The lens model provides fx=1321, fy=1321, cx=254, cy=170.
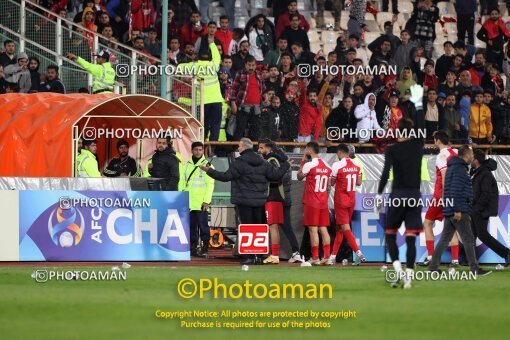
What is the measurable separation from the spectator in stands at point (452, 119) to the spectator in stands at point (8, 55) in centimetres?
1001

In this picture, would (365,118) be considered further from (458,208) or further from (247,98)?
(458,208)

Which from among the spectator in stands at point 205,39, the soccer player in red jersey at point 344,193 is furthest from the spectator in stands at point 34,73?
the soccer player in red jersey at point 344,193

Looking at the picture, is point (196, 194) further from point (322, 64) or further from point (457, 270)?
point (322, 64)

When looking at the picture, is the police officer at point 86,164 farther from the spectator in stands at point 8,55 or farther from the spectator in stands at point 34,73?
the spectator in stands at point 8,55

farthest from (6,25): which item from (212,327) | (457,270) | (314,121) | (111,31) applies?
(212,327)

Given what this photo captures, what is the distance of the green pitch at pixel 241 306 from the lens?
512 inches

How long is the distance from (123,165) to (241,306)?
43.2 ft

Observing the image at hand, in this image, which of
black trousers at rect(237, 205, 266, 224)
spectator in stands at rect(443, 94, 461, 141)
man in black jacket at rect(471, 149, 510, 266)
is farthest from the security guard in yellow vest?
man in black jacket at rect(471, 149, 510, 266)

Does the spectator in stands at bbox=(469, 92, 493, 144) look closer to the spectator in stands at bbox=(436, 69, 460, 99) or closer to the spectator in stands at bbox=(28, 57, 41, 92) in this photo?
the spectator in stands at bbox=(436, 69, 460, 99)

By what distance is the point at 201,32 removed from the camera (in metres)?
31.4

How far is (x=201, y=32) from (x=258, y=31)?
163 cm

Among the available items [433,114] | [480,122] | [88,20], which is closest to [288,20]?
[433,114]

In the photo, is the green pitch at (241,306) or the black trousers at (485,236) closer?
the green pitch at (241,306)

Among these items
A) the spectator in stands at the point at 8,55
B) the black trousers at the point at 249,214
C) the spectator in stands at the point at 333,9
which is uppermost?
the spectator in stands at the point at 333,9
